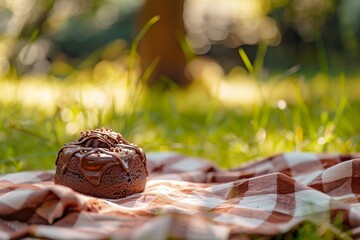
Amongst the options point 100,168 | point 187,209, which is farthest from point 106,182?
point 187,209

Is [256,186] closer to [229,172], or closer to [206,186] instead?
[206,186]

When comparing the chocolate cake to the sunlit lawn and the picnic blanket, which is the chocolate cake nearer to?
the picnic blanket

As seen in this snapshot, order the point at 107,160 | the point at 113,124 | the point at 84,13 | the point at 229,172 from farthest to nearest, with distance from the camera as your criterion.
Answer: the point at 84,13 < the point at 113,124 < the point at 229,172 < the point at 107,160

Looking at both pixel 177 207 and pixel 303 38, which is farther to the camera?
pixel 303 38

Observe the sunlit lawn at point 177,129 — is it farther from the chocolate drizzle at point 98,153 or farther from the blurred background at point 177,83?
the chocolate drizzle at point 98,153

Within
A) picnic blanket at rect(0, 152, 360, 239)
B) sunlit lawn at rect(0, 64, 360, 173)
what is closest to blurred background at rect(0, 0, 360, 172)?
sunlit lawn at rect(0, 64, 360, 173)

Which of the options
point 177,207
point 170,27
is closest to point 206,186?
point 177,207

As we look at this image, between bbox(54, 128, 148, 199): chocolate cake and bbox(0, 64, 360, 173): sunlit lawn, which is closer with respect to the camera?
bbox(54, 128, 148, 199): chocolate cake
